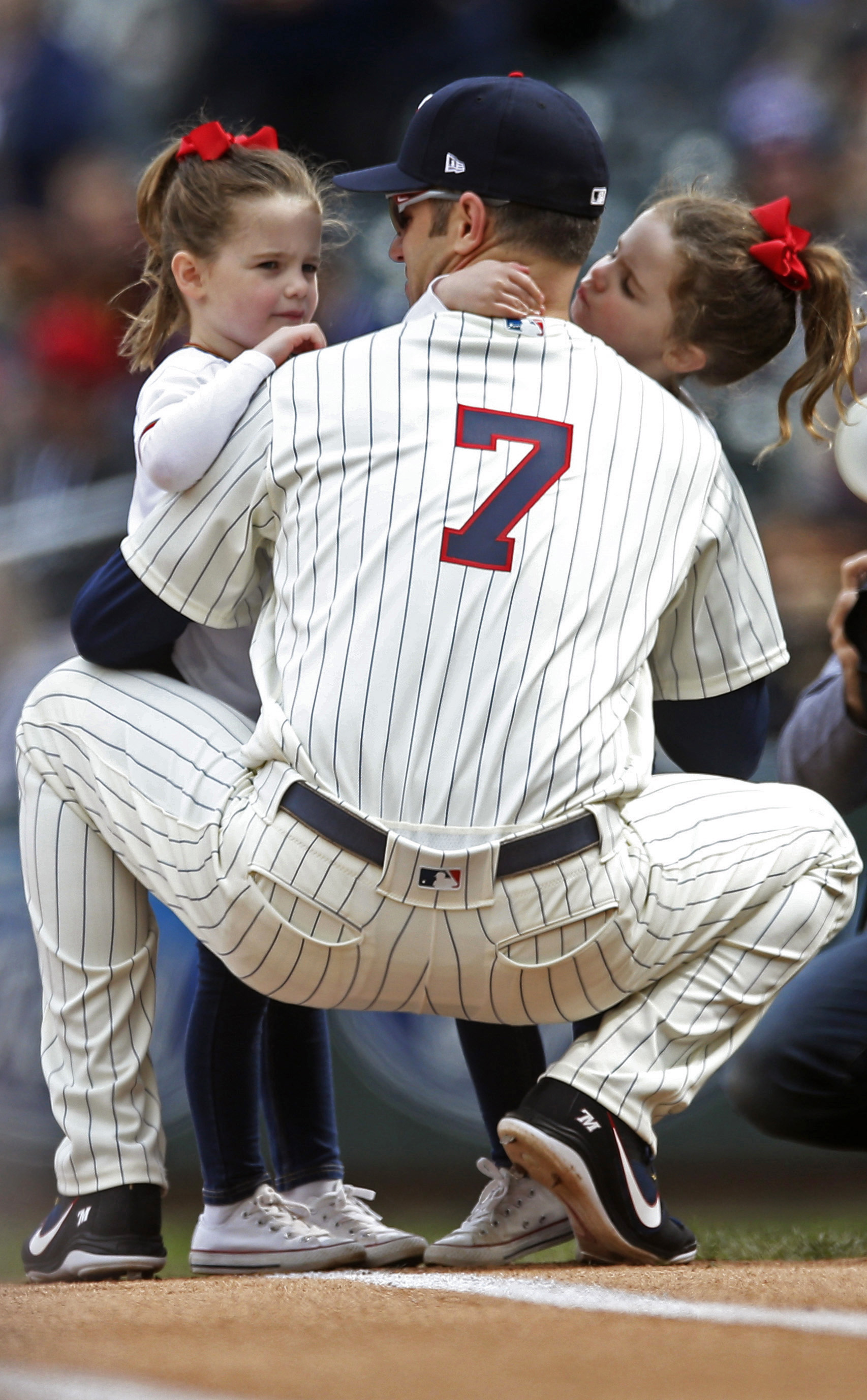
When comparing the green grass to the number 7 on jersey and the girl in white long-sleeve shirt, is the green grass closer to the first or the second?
the girl in white long-sleeve shirt

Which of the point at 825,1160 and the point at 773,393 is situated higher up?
the point at 773,393

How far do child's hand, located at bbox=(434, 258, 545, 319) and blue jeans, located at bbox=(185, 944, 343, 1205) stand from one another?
0.77m

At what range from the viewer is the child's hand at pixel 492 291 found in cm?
140

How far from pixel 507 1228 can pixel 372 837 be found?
1.89 feet

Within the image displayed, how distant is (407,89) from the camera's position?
→ 2.36 meters

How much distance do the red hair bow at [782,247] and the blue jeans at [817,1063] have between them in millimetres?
822

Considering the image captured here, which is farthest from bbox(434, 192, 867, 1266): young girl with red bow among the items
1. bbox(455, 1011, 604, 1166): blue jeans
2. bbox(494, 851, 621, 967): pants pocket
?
bbox(494, 851, 621, 967): pants pocket

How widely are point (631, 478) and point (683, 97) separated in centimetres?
129

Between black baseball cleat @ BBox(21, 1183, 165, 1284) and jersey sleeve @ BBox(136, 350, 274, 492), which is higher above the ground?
jersey sleeve @ BBox(136, 350, 274, 492)

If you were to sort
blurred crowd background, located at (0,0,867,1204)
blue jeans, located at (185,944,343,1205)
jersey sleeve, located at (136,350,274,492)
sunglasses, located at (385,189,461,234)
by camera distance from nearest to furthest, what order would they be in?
jersey sleeve, located at (136,350,274,492) → sunglasses, located at (385,189,461,234) → blue jeans, located at (185,944,343,1205) → blurred crowd background, located at (0,0,867,1204)

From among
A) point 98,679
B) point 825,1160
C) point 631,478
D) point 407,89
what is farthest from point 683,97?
point 825,1160

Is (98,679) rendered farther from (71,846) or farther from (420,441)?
(420,441)

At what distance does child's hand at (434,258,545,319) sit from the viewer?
1399mm

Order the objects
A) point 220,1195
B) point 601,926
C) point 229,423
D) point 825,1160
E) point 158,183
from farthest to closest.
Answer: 1. point 825,1160
2. point 158,183
3. point 220,1195
4. point 229,423
5. point 601,926
